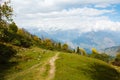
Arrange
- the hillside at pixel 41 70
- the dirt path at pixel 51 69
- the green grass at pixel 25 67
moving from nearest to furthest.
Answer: the dirt path at pixel 51 69
the hillside at pixel 41 70
the green grass at pixel 25 67

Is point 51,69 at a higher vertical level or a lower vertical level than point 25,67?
lower

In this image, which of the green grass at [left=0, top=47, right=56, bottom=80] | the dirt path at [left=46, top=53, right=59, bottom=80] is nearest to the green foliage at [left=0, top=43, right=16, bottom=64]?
the green grass at [left=0, top=47, right=56, bottom=80]

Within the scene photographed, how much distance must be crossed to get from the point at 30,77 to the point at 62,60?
19788mm

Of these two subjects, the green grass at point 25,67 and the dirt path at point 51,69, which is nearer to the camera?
the dirt path at point 51,69

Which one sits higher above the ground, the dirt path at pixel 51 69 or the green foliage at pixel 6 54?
the green foliage at pixel 6 54

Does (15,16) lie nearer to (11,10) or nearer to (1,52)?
(11,10)

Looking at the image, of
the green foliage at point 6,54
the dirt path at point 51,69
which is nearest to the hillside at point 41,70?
the dirt path at point 51,69

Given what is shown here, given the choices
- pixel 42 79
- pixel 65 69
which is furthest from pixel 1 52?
pixel 42 79

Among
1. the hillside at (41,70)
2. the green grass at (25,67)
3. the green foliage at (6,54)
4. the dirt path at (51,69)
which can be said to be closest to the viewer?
the dirt path at (51,69)

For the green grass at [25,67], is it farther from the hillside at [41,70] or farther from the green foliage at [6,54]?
the green foliage at [6,54]

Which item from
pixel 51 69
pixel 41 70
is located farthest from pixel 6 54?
pixel 51 69

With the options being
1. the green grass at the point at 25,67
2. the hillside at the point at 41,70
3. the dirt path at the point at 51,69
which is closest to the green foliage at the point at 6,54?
the green grass at the point at 25,67

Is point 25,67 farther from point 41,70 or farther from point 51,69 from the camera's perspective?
point 51,69

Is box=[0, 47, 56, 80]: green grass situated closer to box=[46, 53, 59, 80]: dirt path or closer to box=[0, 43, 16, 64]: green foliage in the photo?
box=[46, 53, 59, 80]: dirt path
